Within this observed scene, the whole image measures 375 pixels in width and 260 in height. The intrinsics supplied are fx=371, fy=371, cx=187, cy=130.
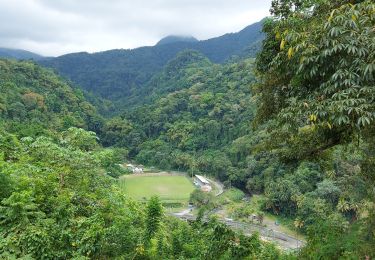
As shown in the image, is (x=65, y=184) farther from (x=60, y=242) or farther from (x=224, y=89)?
(x=224, y=89)

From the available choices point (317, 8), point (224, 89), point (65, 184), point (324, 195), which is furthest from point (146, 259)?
point (224, 89)

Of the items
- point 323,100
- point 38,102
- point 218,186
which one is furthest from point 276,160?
point 38,102

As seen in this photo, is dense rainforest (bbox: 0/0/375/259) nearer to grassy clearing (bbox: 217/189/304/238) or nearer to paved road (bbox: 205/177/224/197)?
grassy clearing (bbox: 217/189/304/238)

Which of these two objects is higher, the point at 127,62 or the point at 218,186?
the point at 127,62

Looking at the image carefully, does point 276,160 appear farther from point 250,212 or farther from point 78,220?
point 250,212

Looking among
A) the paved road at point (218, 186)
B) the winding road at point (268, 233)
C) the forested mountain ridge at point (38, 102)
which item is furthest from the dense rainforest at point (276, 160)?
the paved road at point (218, 186)

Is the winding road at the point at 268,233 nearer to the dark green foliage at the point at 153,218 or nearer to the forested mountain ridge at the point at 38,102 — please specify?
the forested mountain ridge at the point at 38,102

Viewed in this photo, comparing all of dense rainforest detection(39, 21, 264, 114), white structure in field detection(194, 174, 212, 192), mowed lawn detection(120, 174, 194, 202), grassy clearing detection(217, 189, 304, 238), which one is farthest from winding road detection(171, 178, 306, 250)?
dense rainforest detection(39, 21, 264, 114)
